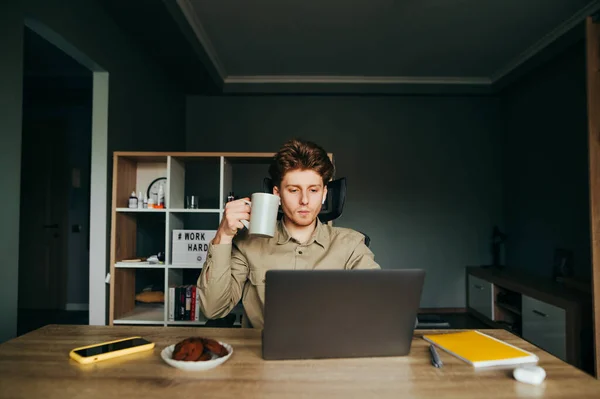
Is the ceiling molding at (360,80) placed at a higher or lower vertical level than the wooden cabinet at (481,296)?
higher

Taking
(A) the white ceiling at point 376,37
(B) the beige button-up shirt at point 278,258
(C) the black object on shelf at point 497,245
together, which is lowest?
(C) the black object on shelf at point 497,245

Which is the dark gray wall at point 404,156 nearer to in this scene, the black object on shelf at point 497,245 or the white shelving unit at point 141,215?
the black object on shelf at point 497,245

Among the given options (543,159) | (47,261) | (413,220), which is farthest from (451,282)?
(47,261)

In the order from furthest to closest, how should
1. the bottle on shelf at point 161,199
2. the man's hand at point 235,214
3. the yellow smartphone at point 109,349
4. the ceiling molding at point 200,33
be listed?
the ceiling molding at point 200,33 < the bottle on shelf at point 161,199 < the man's hand at point 235,214 < the yellow smartphone at point 109,349

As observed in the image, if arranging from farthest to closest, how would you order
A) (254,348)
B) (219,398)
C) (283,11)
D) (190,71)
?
(190,71) → (283,11) → (254,348) → (219,398)

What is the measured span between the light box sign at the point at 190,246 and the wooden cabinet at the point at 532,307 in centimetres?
250

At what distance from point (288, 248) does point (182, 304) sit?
1381 millimetres

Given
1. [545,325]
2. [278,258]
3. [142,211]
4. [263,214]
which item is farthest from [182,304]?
[545,325]

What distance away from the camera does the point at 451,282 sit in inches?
193

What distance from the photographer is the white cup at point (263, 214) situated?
45.5 inches

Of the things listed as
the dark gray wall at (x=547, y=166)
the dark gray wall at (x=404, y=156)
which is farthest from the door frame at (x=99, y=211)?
the dark gray wall at (x=547, y=166)

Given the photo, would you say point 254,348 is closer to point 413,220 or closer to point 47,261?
point 413,220

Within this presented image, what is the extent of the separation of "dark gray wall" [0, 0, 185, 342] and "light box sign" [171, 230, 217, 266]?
679mm

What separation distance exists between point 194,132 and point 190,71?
3.22 ft
